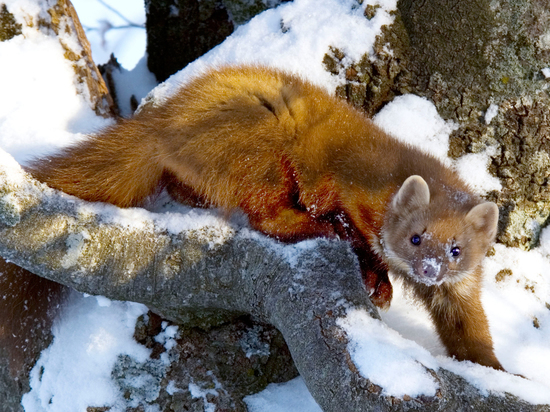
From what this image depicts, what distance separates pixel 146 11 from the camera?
484 centimetres

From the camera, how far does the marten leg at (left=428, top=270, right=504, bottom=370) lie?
3.10m

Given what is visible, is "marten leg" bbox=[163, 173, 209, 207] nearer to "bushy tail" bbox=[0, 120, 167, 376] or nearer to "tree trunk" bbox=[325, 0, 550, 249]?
"bushy tail" bbox=[0, 120, 167, 376]

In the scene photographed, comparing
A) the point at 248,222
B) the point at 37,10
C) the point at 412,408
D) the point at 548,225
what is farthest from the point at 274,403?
the point at 37,10

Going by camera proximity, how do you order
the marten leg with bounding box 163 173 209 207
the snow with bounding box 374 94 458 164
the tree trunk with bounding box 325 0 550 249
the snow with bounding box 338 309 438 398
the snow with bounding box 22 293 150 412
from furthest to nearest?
the snow with bounding box 374 94 458 164
the tree trunk with bounding box 325 0 550 249
the marten leg with bounding box 163 173 209 207
the snow with bounding box 22 293 150 412
the snow with bounding box 338 309 438 398

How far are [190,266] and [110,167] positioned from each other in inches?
33.7

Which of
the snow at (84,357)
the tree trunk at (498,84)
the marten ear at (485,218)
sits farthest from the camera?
the tree trunk at (498,84)

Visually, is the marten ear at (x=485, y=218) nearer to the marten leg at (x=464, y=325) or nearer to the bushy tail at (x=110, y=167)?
the marten leg at (x=464, y=325)

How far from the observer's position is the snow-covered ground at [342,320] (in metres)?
2.92

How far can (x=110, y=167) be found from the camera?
3156 millimetres

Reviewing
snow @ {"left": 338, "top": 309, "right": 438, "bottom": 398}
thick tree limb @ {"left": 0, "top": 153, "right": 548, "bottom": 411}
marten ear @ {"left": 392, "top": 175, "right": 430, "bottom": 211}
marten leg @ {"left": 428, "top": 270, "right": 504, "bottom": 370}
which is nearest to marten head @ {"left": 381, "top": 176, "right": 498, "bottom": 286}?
marten ear @ {"left": 392, "top": 175, "right": 430, "bottom": 211}

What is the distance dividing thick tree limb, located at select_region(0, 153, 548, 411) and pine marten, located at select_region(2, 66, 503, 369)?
383 millimetres

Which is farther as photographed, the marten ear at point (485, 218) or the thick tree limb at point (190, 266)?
the marten ear at point (485, 218)

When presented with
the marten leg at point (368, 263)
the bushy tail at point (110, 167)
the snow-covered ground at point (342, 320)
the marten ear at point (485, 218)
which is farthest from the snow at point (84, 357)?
the marten ear at point (485, 218)

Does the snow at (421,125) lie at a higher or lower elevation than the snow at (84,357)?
higher
